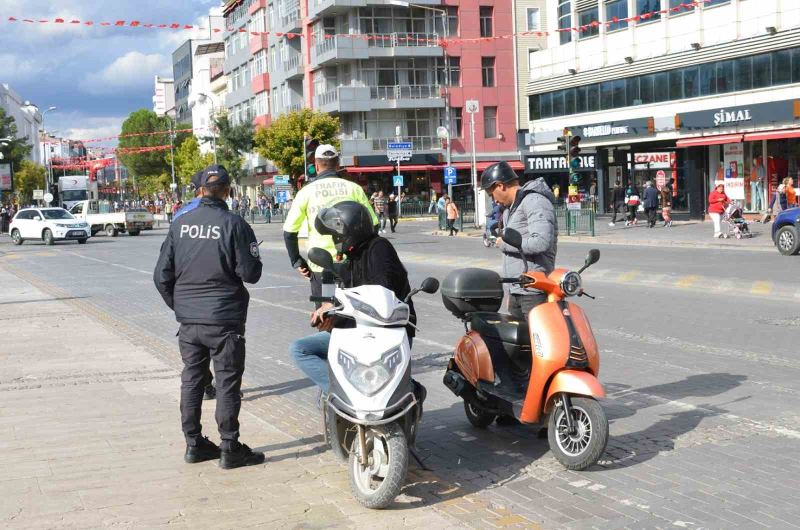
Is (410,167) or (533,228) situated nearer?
(533,228)

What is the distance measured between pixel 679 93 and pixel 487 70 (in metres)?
25.8

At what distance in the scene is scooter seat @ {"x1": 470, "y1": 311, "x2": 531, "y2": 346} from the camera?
6.07 meters

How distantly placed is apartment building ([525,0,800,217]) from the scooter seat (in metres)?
29.6

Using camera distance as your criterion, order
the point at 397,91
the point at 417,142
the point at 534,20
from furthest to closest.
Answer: the point at 534,20
the point at 417,142
the point at 397,91

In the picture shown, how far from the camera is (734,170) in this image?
36.4 metres

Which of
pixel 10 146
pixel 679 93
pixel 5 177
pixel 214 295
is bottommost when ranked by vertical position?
pixel 214 295

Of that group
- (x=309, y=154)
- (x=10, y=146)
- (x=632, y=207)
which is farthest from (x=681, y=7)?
(x=10, y=146)

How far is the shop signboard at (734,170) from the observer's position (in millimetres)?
36125

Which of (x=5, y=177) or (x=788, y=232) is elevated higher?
(x=5, y=177)

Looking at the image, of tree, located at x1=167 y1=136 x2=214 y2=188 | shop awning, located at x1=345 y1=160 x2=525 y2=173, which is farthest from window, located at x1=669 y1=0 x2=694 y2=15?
tree, located at x1=167 y1=136 x2=214 y2=188

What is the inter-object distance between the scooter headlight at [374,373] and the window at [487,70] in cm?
5975

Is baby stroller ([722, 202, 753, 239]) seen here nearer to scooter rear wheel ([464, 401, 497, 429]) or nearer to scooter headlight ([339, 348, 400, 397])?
scooter rear wheel ([464, 401, 497, 429])

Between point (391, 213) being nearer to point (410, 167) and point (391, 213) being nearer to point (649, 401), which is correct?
point (410, 167)

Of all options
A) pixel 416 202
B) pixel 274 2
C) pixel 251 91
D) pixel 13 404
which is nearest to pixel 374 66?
pixel 416 202
